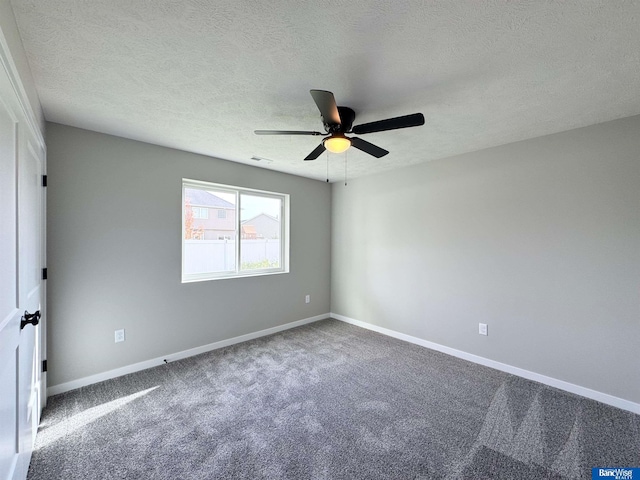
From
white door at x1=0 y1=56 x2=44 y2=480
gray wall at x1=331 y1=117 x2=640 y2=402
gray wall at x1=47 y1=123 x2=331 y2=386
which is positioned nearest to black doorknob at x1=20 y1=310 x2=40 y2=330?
white door at x1=0 y1=56 x2=44 y2=480

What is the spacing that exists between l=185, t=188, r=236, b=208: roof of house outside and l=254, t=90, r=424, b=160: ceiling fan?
173cm

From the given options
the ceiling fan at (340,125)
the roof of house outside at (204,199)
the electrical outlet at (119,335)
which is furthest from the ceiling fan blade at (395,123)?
the electrical outlet at (119,335)

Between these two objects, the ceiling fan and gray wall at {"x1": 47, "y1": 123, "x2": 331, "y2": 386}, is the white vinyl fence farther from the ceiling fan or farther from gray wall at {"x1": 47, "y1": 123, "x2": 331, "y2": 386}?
the ceiling fan

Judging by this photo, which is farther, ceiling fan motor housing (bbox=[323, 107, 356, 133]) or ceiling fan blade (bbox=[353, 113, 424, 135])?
ceiling fan motor housing (bbox=[323, 107, 356, 133])

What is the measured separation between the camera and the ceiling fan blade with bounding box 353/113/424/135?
5.70ft

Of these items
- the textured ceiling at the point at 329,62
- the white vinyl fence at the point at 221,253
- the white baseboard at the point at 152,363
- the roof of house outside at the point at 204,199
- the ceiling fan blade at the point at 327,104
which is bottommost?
the white baseboard at the point at 152,363

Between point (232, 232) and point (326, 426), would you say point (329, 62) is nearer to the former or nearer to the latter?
point (326, 426)

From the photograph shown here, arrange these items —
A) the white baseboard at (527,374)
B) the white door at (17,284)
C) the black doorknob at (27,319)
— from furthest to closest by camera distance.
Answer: the white baseboard at (527,374) → the black doorknob at (27,319) → the white door at (17,284)

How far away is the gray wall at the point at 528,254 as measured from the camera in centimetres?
230

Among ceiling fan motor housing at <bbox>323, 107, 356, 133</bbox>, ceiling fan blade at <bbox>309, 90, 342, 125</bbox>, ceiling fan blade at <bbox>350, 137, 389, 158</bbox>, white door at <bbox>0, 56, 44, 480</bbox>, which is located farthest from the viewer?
ceiling fan blade at <bbox>350, 137, 389, 158</bbox>

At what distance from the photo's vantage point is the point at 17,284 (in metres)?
1.38

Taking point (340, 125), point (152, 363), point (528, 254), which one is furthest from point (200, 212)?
point (528, 254)

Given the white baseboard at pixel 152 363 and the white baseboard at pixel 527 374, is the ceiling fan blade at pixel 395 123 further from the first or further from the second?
the white baseboard at pixel 152 363

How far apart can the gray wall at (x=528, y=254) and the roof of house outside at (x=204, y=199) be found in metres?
2.20
